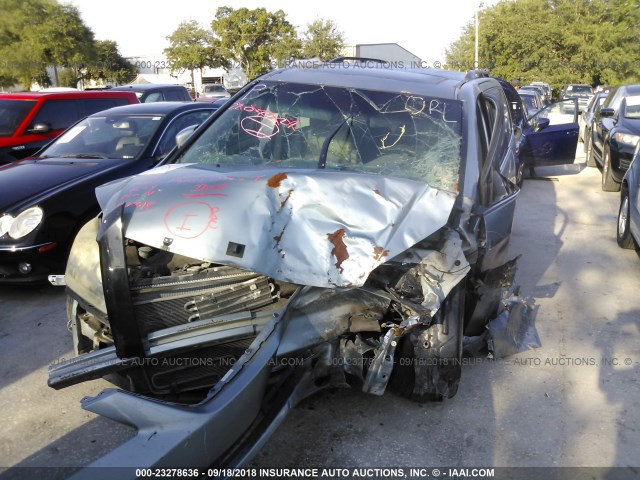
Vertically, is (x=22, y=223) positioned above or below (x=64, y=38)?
below

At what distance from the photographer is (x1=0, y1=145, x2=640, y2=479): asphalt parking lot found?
2.94m

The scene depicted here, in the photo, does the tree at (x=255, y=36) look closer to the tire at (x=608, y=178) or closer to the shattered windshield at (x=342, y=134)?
the tire at (x=608, y=178)

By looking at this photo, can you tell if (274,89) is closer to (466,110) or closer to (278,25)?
(466,110)

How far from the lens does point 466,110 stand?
3803 millimetres

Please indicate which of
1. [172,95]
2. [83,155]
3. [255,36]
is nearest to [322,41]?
[255,36]

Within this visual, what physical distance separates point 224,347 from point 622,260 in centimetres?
490

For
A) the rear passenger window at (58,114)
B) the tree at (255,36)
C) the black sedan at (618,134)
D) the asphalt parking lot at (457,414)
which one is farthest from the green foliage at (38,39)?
the asphalt parking lot at (457,414)

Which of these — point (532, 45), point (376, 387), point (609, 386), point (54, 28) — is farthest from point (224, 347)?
point (532, 45)

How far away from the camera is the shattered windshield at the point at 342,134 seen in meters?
3.54

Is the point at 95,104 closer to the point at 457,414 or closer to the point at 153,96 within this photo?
the point at 153,96

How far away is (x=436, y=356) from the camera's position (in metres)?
3.13

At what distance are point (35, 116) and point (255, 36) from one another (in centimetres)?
3773

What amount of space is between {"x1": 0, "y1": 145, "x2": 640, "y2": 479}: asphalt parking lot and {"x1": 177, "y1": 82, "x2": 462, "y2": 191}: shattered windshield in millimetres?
1365

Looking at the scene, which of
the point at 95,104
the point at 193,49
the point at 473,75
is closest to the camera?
the point at 473,75
